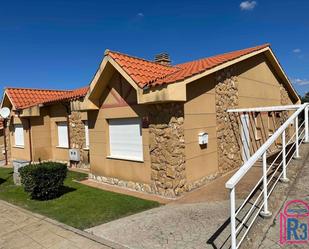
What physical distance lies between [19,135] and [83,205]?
543 inches

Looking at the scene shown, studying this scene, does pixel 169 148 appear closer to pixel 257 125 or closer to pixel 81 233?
pixel 81 233

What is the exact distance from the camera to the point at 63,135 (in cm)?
1702

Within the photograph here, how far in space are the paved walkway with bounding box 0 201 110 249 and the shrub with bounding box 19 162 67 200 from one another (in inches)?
50.1

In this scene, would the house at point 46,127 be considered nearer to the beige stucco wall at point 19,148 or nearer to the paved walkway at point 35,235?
the beige stucco wall at point 19,148

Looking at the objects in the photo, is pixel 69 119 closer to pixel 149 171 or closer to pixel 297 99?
pixel 149 171

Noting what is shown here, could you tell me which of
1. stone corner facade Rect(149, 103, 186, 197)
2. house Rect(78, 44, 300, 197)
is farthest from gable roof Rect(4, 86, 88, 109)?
stone corner facade Rect(149, 103, 186, 197)

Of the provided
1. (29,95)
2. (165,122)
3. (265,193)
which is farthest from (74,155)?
(265,193)

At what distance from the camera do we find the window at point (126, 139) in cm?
995

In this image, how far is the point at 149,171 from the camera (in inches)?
371

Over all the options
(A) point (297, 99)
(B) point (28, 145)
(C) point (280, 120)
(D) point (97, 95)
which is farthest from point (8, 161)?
(A) point (297, 99)

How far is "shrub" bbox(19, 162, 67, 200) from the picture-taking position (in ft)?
29.1

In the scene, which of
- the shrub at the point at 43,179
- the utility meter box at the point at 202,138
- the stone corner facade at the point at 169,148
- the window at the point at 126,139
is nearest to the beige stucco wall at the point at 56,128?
the window at the point at 126,139

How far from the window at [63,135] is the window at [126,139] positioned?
6629 mm

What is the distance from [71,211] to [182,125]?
417 centimetres
